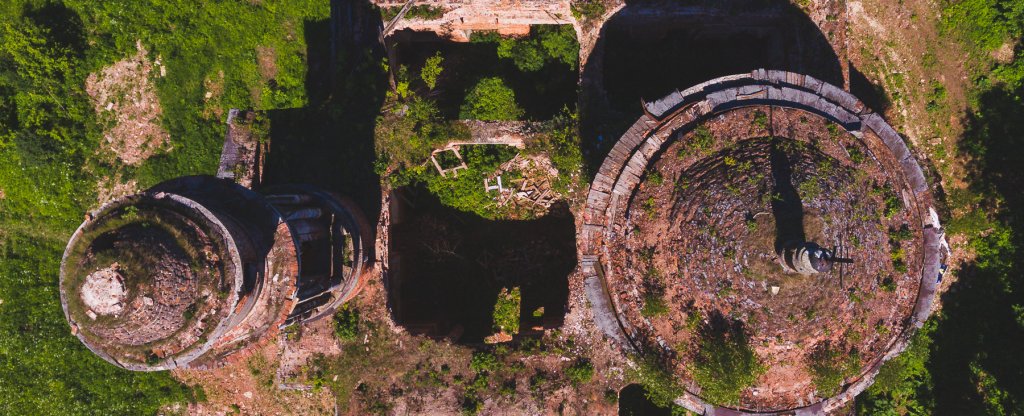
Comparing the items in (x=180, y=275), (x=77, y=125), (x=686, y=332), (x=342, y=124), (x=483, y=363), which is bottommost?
(x=483, y=363)

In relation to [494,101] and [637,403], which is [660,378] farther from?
[494,101]

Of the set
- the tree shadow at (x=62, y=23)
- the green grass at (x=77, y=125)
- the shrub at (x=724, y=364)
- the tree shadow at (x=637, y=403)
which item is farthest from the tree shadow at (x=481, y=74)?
the tree shadow at (x=62, y=23)

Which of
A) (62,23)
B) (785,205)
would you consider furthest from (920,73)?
(62,23)

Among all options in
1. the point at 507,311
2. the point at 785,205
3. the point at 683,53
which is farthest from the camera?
the point at 683,53

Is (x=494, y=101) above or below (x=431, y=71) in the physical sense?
below

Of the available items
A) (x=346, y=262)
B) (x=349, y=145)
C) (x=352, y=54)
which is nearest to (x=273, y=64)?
(x=352, y=54)

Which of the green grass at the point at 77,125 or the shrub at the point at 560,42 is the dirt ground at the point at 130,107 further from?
the shrub at the point at 560,42

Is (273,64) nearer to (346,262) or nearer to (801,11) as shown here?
(346,262)
